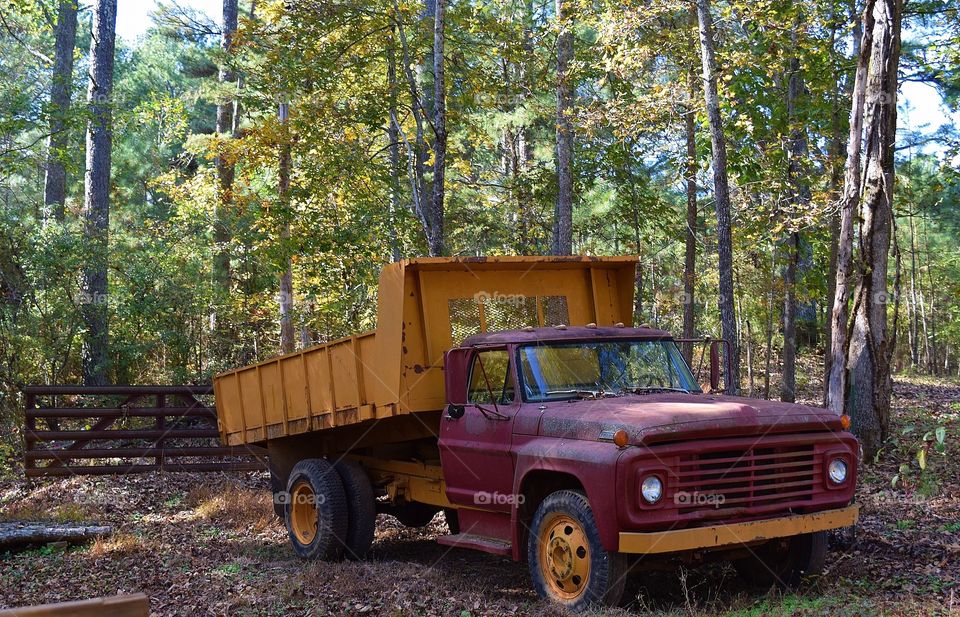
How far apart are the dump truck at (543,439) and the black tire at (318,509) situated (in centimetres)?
Result: 2

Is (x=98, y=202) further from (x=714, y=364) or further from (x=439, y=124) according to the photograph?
(x=714, y=364)

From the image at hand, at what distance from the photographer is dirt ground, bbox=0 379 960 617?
22.9 ft

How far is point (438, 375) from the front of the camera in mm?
8578

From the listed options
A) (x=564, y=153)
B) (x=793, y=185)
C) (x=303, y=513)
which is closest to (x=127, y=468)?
(x=303, y=513)

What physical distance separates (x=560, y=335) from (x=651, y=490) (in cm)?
198

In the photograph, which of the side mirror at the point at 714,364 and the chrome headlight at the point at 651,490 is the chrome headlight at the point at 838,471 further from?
the chrome headlight at the point at 651,490

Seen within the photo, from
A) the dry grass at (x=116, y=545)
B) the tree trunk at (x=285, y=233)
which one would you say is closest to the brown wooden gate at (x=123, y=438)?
the tree trunk at (x=285, y=233)

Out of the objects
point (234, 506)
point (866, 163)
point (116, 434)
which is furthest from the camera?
point (116, 434)

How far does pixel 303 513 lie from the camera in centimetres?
1002

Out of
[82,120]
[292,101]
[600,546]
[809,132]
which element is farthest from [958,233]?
[600,546]

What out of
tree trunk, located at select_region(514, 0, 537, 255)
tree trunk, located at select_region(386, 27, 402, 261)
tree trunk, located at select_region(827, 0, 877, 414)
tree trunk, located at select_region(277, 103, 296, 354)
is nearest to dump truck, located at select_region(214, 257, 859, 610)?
tree trunk, located at select_region(827, 0, 877, 414)

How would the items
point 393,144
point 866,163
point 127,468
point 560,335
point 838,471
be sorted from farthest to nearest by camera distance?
point 393,144
point 127,468
point 866,163
point 560,335
point 838,471

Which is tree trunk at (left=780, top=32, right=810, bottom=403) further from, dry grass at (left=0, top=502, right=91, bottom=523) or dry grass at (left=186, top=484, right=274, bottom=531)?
dry grass at (left=0, top=502, right=91, bottom=523)

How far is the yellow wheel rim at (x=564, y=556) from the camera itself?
6633 mm
